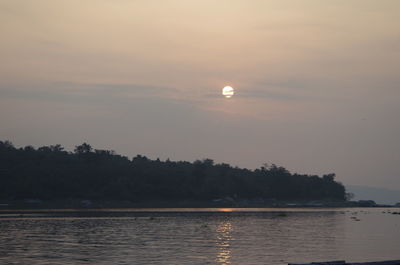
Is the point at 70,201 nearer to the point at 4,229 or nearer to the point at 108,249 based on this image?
the point at 4,229

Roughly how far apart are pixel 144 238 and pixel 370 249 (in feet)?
88.3

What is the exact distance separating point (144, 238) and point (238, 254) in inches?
777

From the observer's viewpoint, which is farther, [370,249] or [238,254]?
[370,249]

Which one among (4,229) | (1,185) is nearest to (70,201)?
(1,185)

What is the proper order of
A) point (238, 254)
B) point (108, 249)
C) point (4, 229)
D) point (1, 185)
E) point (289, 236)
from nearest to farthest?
point (238, 254) → point (108, 249) → point (289, 236) → point (4, 229) → point (1, 185)

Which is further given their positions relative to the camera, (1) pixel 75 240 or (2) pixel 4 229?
(2) pixel 4 229

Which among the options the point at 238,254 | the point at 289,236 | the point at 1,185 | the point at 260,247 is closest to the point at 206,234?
the point at 289,236

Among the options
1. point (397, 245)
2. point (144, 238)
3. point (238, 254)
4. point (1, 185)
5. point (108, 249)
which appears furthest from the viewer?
point (1, 185)

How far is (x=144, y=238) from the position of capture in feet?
253

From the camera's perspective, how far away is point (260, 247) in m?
67.6

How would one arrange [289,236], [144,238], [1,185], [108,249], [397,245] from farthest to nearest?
[1,185] → [289,236] → [144,238] → [397,245] → [108,249]

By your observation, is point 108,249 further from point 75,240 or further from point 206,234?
point 206,234

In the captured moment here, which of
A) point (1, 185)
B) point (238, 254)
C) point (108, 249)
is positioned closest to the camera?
point (238, 254)

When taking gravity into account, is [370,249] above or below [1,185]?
below
